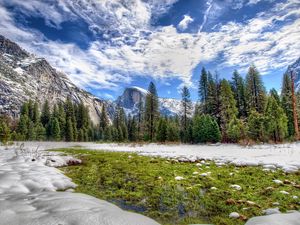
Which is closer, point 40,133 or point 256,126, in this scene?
point 256,126

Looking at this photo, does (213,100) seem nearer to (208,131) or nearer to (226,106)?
(226,106)

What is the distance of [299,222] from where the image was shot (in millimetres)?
3014

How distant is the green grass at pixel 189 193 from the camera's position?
448cm

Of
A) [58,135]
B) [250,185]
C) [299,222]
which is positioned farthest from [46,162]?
[58,135]

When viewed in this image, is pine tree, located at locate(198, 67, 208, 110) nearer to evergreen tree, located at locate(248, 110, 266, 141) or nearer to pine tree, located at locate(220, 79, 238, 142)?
pine tree, located at locate(220, 79, 238, 142)

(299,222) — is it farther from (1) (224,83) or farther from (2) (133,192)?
(1) (224,83)

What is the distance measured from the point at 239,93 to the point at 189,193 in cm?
5167

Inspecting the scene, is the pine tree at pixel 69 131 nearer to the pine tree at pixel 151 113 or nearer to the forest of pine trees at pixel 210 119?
the forest of pine trees at pixel 210 119

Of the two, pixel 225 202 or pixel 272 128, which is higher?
pixel 272 128

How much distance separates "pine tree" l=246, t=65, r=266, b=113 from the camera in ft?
158

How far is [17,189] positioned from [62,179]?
1.74 meters

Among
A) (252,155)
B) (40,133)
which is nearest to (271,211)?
(252,155)

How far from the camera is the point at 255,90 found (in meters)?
49.3

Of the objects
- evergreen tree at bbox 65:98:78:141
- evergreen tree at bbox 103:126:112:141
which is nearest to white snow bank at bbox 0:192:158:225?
evergreen tree at bbox 65:98:78:141
